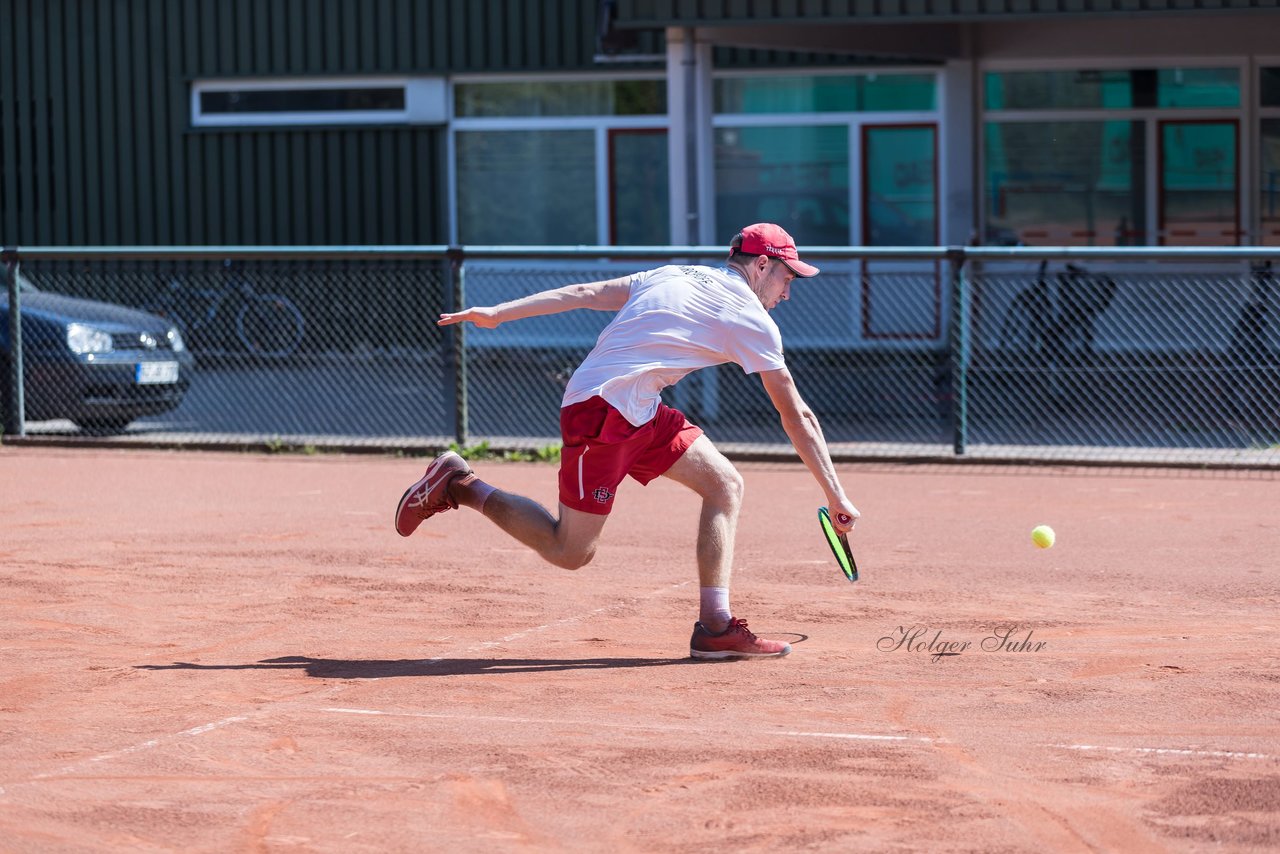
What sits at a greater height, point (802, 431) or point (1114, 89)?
point (1114, 89)

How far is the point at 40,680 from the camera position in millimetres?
6586

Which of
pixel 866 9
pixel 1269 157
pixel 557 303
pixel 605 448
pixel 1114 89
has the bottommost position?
pixel 605 448

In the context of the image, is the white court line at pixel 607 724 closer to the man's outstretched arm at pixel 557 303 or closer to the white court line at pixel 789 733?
the white court line at pixel 789 733

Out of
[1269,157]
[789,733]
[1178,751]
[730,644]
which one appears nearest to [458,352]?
[730,644]

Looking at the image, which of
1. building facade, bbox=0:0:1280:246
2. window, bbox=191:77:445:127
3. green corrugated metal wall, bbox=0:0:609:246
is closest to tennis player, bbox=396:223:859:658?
building facade, bbox=0:0:1280:246

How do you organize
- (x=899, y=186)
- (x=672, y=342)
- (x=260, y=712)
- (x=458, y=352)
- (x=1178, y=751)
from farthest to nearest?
(x=899, y=186) < (x=458, y=352) < (x=672, y=342) < (x=260, y=712) < (x=1178, y=751)

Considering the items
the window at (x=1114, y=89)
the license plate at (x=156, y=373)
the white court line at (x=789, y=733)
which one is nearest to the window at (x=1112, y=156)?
the window at (x=1114, y=89)

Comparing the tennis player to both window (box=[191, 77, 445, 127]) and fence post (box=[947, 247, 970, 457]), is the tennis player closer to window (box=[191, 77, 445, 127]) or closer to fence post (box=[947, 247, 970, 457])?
fence post (box=[947, 247, 970, 457])

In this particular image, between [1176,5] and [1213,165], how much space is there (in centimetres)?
491

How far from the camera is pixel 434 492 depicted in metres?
7.26

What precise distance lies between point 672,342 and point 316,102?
48.9ft

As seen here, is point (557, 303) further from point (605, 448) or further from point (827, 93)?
point (827, 93)

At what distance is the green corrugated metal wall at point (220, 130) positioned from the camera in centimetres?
2017

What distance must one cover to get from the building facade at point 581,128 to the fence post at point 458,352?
4405 mm
